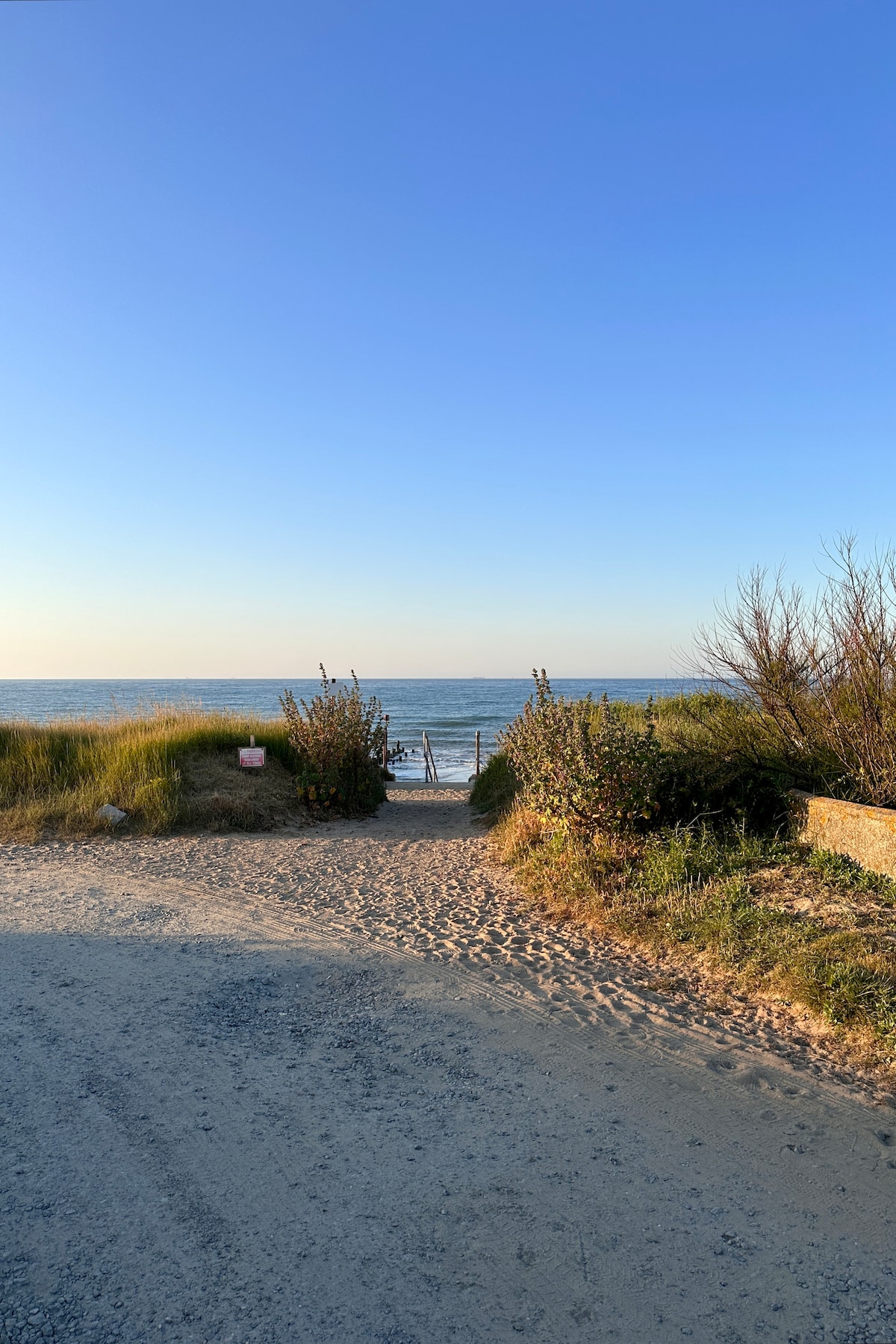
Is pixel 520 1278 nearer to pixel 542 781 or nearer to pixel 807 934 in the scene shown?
pixel 807 934

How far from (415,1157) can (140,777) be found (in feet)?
28.0

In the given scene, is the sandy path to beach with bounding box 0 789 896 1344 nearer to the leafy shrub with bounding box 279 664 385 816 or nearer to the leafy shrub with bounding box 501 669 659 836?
the leafy shrub with bounding box 501 669 659 836

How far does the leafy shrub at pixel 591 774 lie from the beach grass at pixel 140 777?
4200 mm

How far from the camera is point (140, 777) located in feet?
35.4

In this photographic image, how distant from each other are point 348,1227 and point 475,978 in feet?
8.17

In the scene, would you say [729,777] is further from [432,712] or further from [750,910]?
[432,712]

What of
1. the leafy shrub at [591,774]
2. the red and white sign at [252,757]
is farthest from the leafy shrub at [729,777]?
the red and white sign at [252,757]

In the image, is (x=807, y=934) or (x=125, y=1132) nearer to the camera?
(x=125, y=1132)

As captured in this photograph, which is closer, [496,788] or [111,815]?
[111,815]

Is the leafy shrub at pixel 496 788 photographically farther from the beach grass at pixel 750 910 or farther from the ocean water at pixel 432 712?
the beach grass at pixel 750 910

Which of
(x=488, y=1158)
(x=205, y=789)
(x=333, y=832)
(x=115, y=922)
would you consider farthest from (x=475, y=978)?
(x=205, y=789)

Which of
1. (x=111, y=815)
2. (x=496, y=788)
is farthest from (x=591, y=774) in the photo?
(x=111, y=815)

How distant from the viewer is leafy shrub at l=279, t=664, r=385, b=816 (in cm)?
1134

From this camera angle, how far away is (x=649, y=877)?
6.27m
